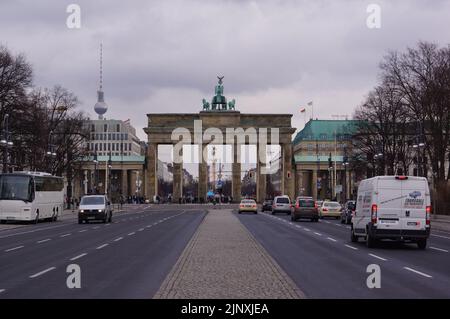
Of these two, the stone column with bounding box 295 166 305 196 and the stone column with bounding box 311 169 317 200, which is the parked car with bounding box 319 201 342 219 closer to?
the stone column with bounding box 311 169 317 200

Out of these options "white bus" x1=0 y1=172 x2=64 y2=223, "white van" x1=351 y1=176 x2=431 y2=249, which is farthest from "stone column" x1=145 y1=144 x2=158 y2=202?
"white van" x1=351 y1=176 x2=431 y2=249

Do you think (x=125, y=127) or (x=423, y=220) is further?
(x=125, y=127)

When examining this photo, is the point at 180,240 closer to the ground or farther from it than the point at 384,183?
closer to the ground

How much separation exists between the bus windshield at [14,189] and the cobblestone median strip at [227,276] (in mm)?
26232

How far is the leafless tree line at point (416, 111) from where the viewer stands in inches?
2408

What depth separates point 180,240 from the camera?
32.1 m

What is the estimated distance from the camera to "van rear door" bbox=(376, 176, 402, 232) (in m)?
27.1

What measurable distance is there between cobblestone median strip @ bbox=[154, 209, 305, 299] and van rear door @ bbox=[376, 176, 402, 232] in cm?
436

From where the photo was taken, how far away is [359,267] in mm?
19672

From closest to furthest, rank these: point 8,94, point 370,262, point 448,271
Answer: point 448,271 → point 370,262 → point 8,94
